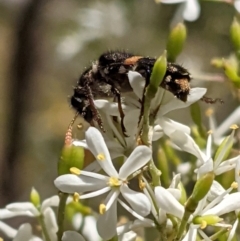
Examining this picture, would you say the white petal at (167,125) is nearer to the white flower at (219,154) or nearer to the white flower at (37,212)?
the white flower at (219,154)

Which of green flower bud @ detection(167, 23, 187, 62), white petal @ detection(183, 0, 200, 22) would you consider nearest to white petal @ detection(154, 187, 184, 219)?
green flower bud @ detection(167, 23, 187, 62)

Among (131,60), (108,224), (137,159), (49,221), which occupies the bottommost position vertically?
(49,221)

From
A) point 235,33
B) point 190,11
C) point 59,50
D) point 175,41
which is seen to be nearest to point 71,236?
point 175,41

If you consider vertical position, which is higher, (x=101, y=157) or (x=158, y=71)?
(x=158, y=71)

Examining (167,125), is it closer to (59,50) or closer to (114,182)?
(114,182)

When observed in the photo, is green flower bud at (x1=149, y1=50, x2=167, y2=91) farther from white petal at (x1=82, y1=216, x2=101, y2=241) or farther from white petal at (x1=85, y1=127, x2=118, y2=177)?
white petal at (x1=82, y1=216, x2=101, y2=241)

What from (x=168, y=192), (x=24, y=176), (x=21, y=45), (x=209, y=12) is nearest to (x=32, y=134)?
(x=24, y=176)

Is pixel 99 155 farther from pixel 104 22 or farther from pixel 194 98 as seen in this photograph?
pixel 104 22
